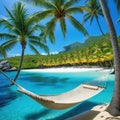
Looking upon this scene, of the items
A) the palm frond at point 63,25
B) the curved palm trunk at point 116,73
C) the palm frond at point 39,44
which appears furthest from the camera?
the palm frond at point 39,44

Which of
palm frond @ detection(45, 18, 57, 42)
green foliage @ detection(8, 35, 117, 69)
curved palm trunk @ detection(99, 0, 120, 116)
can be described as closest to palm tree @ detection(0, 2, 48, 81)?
palm frond @ detection(45, 18, 57, 42)

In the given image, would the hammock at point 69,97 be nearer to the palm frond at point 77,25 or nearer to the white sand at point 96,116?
the white sand at point 96,116

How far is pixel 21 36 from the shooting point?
40.2 feet

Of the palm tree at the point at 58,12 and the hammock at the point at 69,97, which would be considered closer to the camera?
the hammock at the point at 69,97

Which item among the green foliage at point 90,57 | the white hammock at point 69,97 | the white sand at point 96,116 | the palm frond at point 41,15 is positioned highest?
the palm frond at point 41,15

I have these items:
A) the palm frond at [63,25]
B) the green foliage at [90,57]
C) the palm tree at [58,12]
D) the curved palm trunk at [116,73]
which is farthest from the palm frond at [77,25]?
the green foliage at [90,57]

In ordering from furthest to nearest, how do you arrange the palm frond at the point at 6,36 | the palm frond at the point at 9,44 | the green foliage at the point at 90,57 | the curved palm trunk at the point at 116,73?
the green foliage at the point at 90,57
the palm frond at the point at 9,44
the palm frond at the point at 6,36
the curved palm trunk at the point at 116,73

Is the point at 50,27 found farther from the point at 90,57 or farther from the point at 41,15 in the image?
the point at 90,57

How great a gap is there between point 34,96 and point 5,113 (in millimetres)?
2622

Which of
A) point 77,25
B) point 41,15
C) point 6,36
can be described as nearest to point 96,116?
point 77,25

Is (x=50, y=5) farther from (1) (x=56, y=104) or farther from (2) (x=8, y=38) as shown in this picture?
(1) (x=56, y=104)

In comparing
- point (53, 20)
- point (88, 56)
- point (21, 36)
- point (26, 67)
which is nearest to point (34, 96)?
point (53, 20)

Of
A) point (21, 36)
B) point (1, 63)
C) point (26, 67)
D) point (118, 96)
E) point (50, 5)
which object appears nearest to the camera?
point (118, 96)

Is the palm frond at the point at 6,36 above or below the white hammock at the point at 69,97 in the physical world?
above
